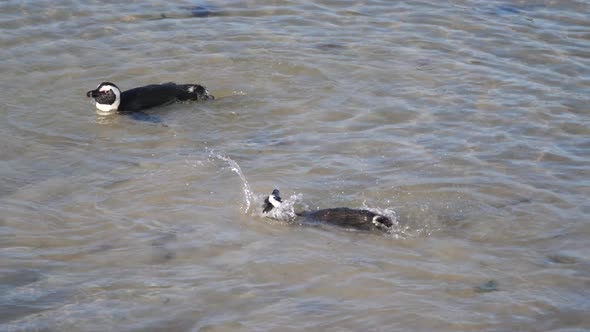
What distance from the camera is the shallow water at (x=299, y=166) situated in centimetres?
615

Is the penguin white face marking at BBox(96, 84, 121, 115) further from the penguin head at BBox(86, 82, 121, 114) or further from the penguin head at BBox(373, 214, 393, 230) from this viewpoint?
the penguin head at BBox(373, 214, 393, 230)

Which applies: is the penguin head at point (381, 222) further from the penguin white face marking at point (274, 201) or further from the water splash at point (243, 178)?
the water splash at point (243, 178)

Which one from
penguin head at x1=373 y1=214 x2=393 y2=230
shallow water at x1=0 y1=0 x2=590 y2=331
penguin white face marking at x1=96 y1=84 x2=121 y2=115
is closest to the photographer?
shallow water at x1=0 y1=0 x2=590 y2=331

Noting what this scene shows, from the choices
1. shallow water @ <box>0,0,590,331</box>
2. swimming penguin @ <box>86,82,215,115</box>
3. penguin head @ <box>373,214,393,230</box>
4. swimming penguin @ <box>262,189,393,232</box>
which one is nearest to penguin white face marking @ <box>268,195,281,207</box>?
swimming penguin @ <box>262,189,393,232</box>

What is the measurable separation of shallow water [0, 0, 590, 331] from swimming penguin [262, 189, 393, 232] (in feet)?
0.30

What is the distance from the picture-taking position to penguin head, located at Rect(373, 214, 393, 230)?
283 inches

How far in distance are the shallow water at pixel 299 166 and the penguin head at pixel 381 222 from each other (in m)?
0.13

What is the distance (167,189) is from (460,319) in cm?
314

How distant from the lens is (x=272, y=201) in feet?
24.1

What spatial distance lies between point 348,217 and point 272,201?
628 millimetres

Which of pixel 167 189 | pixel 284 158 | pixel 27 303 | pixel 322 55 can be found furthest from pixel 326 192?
pixel 322 55

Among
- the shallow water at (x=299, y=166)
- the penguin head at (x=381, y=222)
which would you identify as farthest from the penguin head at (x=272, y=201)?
the penguin head at (x=381, y=222)

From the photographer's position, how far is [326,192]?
805 centimetres

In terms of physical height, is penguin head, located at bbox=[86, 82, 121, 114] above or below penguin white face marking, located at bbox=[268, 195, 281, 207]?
above
